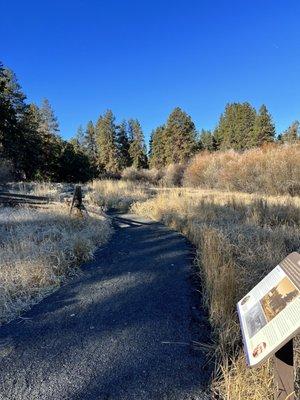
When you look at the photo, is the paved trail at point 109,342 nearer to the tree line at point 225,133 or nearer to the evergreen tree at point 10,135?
the evergreen tree at point 10,135

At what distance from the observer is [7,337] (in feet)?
11.2

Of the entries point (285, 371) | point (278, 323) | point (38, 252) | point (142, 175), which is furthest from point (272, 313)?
point (142, 175)

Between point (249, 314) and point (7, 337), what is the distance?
7.71 ft

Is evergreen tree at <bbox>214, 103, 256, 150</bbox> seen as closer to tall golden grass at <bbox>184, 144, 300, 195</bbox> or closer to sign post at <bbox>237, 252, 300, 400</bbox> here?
tall golden grass at <bbox>184, 144, 300, 195</bbox>

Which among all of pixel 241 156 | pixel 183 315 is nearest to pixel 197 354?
pixel 183 315

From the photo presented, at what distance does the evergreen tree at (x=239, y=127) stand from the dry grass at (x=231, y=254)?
43.0 metres

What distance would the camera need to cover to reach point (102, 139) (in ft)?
190

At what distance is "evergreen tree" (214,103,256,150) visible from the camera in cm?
5325

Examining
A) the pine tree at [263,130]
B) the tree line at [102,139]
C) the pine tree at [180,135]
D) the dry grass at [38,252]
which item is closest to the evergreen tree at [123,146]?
the tree line at [102,139]

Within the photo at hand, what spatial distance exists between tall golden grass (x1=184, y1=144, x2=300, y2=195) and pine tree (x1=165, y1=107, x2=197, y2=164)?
27736 mm

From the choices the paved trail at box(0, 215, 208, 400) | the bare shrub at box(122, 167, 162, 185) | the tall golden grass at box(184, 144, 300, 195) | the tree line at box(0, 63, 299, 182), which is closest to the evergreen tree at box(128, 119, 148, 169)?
the tree line at box(0, 63, 299, 182)

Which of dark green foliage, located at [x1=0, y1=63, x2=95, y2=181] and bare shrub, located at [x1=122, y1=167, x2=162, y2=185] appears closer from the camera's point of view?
dark green foliage, located at [x1=0, y1=63, x2=95, y2=181]

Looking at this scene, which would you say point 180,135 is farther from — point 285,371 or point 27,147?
point 285,371

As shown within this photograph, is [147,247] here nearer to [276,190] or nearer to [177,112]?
[276,190]
